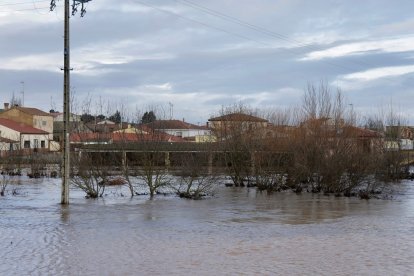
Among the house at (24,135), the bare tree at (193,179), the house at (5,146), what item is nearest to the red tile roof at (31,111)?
the house at (24,135)

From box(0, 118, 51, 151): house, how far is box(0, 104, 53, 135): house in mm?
3879

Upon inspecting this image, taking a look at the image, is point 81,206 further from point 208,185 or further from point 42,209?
point 208,185

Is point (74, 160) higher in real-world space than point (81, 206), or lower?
higher

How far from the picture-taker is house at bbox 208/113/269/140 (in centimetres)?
3544

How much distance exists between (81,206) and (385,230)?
1118 centimetres

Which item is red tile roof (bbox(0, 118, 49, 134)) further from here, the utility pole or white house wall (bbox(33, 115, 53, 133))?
the utility pole

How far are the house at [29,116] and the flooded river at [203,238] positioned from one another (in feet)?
244

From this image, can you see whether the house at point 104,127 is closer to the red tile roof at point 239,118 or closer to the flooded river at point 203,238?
the flooded river at point 203,238

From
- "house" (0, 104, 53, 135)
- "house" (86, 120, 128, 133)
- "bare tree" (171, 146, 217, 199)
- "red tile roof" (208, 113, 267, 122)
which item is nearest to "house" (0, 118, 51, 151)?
"house" (0, 104, 53, 135)

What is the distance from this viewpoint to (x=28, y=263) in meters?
10.4

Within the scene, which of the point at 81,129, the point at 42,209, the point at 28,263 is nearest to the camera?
the point at 28,263

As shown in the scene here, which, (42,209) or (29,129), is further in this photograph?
(29,129)

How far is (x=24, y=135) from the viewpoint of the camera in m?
84.4

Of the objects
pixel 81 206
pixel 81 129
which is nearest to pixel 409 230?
pixel 81 206
